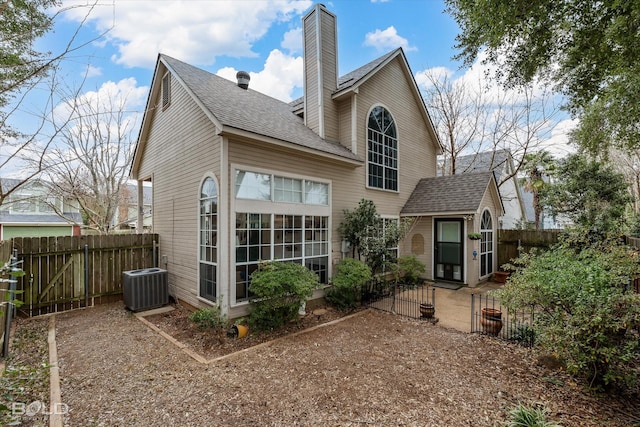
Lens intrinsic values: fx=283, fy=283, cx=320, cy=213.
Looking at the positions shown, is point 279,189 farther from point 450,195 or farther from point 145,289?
point 450,195

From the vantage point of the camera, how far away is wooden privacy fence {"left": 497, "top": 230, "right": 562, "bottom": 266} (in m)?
11.5

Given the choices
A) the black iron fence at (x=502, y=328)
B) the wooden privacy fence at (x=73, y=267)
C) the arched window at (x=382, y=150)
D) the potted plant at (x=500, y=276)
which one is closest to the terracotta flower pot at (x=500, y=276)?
the potted plant at (x=500, y=276)

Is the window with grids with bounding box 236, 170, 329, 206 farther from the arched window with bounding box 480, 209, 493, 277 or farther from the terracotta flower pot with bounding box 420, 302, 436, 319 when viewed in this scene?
the arched window with bounding box 480, 209, 493, 277

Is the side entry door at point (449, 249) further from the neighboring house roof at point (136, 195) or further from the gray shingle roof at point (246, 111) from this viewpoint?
the neighboring house roof at point (136, 195)

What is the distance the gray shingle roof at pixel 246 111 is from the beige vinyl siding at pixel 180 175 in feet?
1.45

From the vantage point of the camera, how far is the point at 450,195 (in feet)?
35.3

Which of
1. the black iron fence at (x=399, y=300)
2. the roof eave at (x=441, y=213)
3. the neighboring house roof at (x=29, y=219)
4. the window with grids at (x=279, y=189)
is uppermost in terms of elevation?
the window with grids at (x=279, y=189)

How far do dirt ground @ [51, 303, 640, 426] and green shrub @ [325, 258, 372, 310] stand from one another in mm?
1814

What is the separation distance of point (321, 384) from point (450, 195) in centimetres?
893

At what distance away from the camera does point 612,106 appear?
7.06 metres

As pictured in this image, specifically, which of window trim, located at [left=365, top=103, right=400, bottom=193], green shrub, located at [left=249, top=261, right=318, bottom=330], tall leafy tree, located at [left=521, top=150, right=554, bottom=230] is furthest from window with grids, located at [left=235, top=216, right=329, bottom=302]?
tall leafy tree, located at [left=521, top=150, right=554, bottom=230]

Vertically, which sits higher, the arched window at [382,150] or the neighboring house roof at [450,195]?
the arched window at [382,150]

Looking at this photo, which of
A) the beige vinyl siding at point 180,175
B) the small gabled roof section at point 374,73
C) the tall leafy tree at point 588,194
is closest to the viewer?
the beige vinyl siding at point 180,175

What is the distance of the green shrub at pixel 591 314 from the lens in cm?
350
